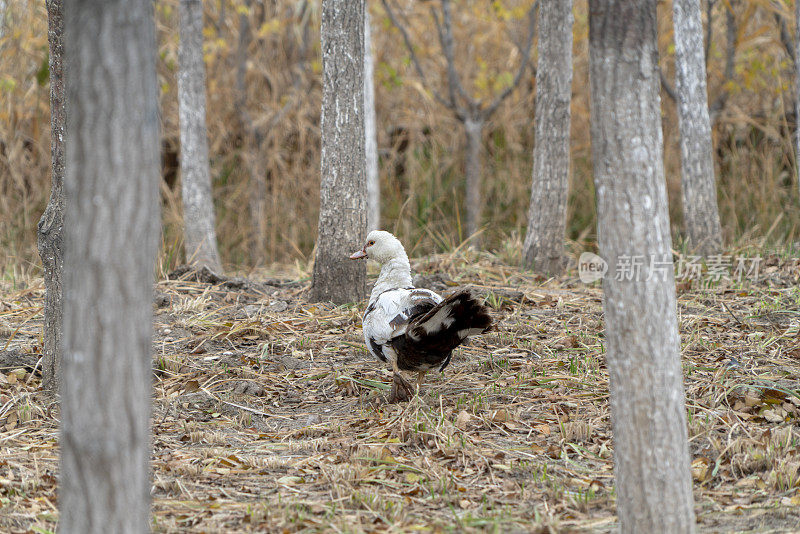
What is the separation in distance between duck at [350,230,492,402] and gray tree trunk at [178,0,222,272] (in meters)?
2.90

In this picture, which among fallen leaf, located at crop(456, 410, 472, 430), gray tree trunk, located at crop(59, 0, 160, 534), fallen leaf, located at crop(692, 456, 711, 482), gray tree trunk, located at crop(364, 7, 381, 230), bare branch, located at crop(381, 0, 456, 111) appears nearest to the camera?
gray tree trunk, located at crop(59, 0, 160, 534)

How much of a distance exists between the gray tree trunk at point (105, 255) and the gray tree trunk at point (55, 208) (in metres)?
1.83

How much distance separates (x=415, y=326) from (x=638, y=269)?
1601 millimetres

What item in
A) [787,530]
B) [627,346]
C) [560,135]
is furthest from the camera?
[560,135]

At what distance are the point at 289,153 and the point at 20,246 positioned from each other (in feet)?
Answer: 10.2

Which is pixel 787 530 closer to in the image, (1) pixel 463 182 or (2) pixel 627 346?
(2) pixel 627 346

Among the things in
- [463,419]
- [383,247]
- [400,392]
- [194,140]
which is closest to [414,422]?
[463,419]

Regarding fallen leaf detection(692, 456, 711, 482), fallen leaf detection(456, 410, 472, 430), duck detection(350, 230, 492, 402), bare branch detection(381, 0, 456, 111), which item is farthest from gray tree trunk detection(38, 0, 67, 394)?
bare branch detection(381, 0, 456, 111)

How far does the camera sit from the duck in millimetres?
3543

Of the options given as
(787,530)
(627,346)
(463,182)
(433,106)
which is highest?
(433,106)

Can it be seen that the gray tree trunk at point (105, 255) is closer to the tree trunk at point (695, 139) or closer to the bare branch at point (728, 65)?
the tree trunk at point (695, 139)

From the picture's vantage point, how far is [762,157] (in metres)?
8.77

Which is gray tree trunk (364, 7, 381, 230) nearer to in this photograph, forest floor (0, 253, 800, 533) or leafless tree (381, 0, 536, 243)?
leafless tree (381, 0, 536, 243)

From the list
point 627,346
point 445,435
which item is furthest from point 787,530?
point 445,435
